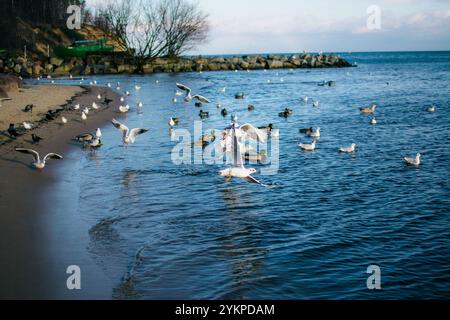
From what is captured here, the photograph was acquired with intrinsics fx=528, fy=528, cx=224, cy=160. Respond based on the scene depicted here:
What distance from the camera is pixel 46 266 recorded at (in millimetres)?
8461

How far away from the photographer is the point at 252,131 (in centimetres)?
1288

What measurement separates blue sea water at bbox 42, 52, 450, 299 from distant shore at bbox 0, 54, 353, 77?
1628 inches

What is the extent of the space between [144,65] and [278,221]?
198ft

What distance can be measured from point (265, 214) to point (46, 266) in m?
4.98

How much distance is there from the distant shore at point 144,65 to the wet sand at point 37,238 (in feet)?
142

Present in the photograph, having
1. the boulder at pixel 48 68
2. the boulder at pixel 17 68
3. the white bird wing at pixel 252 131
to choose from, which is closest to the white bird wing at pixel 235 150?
the white bird wing at pixel 252 131

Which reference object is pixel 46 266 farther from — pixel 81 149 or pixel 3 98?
pixel 3 98

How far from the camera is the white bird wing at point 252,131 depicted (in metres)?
12.7

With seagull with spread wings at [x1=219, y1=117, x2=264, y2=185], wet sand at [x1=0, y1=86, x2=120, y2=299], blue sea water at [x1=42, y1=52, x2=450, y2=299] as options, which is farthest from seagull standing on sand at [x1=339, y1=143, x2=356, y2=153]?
wet sand at [x1=0, y1=86, x2=120, y2=299]

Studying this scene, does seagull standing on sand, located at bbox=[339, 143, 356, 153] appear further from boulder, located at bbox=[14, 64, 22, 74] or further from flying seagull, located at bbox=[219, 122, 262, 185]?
boulder, located at bbox=[14, 64, 22, 74]

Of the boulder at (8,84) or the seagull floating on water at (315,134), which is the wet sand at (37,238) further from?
the boulder at (8,84)

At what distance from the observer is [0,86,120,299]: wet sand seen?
7.72 meters

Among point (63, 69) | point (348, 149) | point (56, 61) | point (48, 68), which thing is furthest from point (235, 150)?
point (56, 61)
